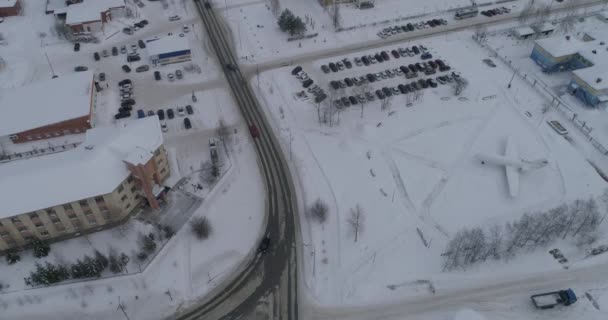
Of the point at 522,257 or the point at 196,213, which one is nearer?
the point at 522,257

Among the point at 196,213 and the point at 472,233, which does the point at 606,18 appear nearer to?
the point at 472,233

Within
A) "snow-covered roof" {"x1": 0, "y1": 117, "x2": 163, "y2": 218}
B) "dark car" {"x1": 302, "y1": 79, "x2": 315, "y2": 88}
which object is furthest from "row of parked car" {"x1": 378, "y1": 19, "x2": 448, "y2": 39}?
"snow-covered roof" {"x1": 0, "y1": 117, "x2": 163, "y2": 218}

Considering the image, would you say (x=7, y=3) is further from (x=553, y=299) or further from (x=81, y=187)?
(x=553, y=299)

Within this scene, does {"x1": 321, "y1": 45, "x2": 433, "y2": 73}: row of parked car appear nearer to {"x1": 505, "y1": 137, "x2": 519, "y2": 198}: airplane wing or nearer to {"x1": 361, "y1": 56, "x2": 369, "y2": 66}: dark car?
{"x1": 361, "y1": 56, "x2": 369, "y2": 66}: dark car

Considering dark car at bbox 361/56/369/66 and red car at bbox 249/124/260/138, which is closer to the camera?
red car at bbox 249/124/260/138

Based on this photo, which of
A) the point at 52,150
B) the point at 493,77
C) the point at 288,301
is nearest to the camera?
the point at 288,301

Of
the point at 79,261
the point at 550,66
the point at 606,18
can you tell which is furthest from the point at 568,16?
the point at 79,261

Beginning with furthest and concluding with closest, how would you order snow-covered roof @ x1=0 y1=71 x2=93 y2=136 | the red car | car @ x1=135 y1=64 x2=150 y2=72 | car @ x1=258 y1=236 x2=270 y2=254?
1. car @ x1=135 y1=64 x2=150 y2=72
2. the red car
3. snow-covered roof @ x1=0 y1=71 x2=93 y2=136
4. car @ x1=258 y1=236 x2=270 y2=254
